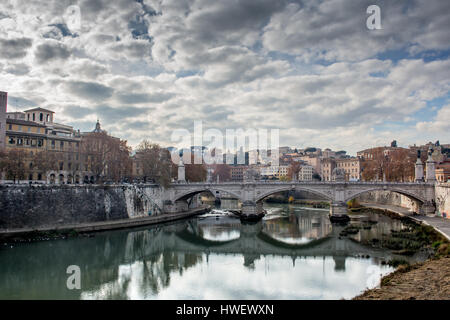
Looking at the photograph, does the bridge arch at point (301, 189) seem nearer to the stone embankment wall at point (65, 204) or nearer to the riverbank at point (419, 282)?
the stone embankment wall at point (65, 204)

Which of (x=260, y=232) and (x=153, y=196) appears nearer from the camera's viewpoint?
(x=260, y=232)

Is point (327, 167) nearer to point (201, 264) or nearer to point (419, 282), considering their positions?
point (201, 264)

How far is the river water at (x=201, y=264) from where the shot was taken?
45.5ft

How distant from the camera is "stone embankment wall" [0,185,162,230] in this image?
76.9 feet

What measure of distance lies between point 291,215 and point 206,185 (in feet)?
33.5

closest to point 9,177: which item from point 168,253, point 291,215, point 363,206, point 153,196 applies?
point 153,196

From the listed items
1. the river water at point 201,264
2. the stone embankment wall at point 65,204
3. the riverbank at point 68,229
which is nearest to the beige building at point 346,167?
the river water at point 201,264

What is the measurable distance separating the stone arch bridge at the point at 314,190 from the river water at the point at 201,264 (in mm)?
3535

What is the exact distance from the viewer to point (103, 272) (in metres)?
16.7

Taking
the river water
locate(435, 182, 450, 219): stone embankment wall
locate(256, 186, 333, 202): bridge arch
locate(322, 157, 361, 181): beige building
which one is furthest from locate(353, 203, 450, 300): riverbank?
locate(322, 157, 361, 181): beige building

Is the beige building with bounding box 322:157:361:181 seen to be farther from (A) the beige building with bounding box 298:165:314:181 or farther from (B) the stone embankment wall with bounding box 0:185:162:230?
(B) the stone embankment wall with bounding box 0:185:162:230

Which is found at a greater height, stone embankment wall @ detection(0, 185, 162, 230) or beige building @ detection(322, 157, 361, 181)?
beige building @ detection(322, 157, 361, 181)

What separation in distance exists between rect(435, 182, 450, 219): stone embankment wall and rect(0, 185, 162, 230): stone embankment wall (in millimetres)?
26492
